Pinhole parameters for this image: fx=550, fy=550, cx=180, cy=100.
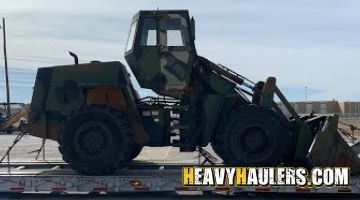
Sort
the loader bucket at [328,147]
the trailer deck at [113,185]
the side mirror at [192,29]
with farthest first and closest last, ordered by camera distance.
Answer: the side mirror at [192,29], the loader bucket at [328,147], the trailer deck at [113,185]

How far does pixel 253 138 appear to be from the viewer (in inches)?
408

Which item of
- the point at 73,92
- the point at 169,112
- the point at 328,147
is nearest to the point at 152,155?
the point at 169,112

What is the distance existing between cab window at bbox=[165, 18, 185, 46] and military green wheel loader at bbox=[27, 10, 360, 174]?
19mm

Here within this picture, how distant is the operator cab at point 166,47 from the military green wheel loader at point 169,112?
19 mm

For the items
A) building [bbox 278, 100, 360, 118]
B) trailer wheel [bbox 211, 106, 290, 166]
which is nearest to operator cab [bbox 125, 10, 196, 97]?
trailer wheel [bbox 211, 106, 290, 166]

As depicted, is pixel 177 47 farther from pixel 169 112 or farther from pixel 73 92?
pixel 73 92

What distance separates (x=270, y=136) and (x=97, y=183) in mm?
3292

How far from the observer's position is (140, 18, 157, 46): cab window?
10.7 meters

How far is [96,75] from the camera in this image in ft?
35.6

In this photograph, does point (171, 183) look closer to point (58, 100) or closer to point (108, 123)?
point (108, 123)

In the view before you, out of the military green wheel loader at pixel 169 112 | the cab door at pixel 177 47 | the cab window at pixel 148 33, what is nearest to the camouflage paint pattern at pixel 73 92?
the military green wheel loader at pixel 169 112

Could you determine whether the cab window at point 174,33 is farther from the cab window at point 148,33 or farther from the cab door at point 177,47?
the cab window at point 148,33

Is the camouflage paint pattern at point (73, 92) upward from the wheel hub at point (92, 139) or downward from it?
upward

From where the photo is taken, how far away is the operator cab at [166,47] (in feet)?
34.9
